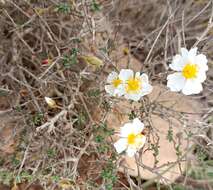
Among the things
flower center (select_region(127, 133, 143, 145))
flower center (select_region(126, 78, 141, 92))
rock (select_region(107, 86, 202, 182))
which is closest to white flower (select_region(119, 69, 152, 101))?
flower center (select_region(126, 78, 141, 92))

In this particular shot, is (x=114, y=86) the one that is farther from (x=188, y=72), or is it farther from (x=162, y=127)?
(x=162, y=127)

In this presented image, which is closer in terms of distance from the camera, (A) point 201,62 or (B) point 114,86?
(A) point 201,62

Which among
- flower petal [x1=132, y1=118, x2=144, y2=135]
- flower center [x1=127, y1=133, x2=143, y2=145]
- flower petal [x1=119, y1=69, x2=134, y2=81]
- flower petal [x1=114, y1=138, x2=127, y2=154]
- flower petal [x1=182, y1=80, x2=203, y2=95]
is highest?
flower petal [x1=119, y1=69, x2=134, y2=81]

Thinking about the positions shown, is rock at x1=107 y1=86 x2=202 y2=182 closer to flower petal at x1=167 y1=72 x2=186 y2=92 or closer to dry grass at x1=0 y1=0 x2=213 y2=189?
dry grass at x1=0 y1=0 x2=213 y2=189

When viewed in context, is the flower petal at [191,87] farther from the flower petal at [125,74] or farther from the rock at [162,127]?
the rock at [162,127]

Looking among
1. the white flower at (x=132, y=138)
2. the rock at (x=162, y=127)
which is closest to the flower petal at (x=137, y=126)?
the white flower at (x=132, y=138)

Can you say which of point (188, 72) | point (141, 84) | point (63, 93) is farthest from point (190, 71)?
point (63, 93)

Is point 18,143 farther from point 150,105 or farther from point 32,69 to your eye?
point 150,105
